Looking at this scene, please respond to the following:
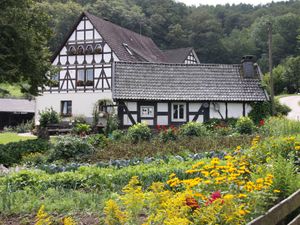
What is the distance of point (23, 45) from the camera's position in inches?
808

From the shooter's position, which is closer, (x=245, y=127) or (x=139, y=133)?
(x=139, y=133)

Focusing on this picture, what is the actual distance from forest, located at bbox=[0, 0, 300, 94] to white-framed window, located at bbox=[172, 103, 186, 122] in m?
36.6

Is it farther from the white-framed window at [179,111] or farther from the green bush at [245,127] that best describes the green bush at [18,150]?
the white-framed window at [179,111]

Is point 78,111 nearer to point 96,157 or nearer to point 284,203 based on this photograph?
point 96,157

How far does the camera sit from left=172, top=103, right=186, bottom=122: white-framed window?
28516mm

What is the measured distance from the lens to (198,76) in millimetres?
29891

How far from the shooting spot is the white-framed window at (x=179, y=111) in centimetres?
2852

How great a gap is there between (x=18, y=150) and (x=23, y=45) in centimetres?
595

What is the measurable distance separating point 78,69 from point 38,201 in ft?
Result: 95.7

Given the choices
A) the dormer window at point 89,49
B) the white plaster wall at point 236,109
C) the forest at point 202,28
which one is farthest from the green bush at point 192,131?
the forest at point 202,28

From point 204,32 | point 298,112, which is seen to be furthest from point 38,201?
point 204,32

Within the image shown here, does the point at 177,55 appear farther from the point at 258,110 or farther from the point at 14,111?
the point at 258,110

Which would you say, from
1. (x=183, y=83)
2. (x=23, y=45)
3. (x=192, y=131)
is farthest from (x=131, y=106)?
(x=192, y=131)

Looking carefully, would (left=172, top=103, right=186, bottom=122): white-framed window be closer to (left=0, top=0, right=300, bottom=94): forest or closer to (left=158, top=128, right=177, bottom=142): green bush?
(left=158, top=128, right=177, bottom=142): green bush
